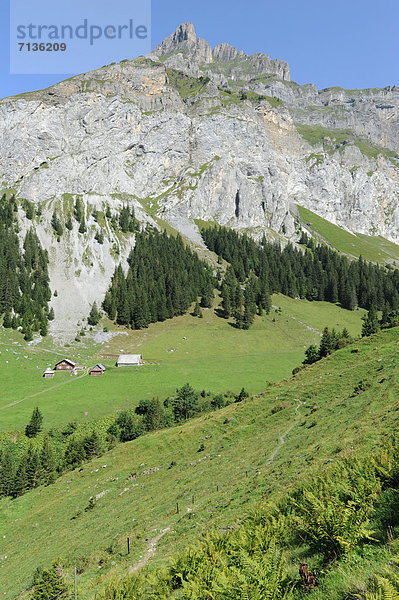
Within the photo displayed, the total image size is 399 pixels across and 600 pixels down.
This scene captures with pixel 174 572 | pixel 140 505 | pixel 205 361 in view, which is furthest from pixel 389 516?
pixel 205 361

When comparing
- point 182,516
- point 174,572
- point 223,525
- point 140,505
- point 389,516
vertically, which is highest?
point 389,516

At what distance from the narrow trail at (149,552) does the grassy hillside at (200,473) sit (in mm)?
360

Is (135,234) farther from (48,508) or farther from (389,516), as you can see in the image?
(389,516)

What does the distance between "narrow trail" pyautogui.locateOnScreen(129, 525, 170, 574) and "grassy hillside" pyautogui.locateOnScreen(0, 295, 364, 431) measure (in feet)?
168

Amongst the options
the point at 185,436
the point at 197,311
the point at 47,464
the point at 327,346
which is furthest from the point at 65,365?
the point at 327,346

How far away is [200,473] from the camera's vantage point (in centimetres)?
3200

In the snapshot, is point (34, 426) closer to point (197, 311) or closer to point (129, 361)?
point (129, 361)

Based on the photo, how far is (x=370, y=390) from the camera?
35.8 m

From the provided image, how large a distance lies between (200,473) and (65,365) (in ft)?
242

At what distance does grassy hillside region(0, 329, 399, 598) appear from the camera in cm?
2167

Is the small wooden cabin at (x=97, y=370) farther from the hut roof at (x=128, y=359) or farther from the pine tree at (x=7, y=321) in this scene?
the pine tree at (x=7, y=321)

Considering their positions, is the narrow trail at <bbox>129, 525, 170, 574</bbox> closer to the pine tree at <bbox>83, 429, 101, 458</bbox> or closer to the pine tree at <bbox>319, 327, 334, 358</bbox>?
the pine tree at <bbox>83, 429, 101, 458</bbox>

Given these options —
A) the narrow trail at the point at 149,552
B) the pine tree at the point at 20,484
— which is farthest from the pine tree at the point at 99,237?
the narrow trail at the point at 149,552

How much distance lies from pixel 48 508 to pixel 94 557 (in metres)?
22.6
